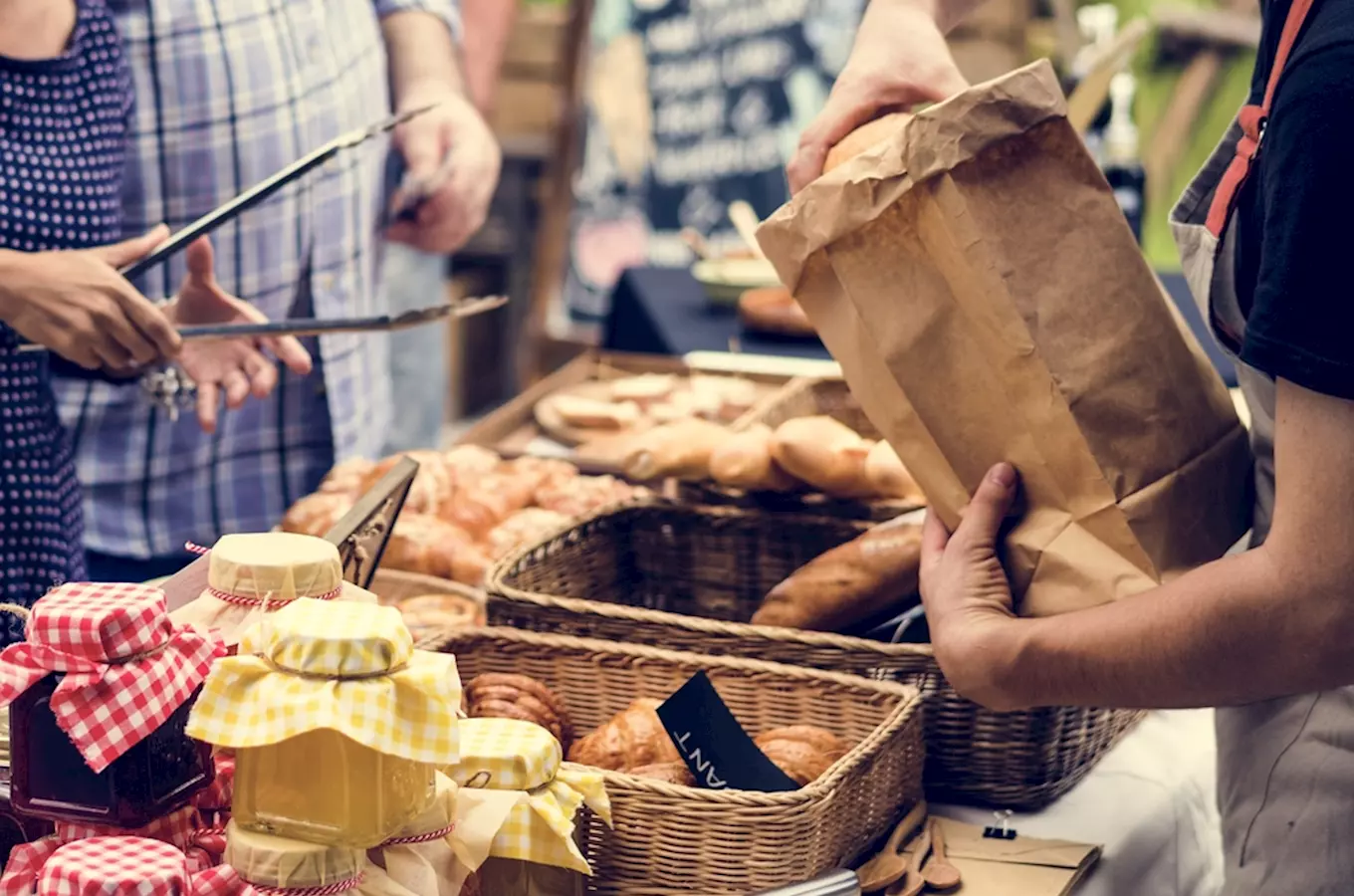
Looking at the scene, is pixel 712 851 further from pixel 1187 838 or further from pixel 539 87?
pixel 539 87

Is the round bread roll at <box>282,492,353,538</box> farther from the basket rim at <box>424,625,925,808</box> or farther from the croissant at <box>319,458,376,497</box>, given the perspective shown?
the basket rim at <box>424,625,925,808</box>

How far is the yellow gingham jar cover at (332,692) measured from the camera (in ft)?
2.96

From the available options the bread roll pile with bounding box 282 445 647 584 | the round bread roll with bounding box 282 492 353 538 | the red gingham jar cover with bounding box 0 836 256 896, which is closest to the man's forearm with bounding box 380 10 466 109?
the bread roll pile with bounding box 282 445 647 584

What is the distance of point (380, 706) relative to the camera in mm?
914

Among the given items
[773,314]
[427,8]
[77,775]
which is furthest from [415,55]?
[77,775]

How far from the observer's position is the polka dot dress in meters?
1.71

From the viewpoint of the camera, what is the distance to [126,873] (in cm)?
91

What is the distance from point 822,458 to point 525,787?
2.66 feet

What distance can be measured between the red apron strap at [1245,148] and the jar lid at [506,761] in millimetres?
682

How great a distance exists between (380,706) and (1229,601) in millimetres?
608

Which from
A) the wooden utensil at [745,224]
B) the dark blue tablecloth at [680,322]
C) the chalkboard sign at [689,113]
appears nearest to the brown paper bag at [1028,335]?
the dark blue tablecloth at [680,322]

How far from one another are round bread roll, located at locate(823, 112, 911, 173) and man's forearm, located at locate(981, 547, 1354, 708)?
433mm

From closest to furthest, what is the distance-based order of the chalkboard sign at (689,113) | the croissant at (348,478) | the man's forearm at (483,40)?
the croissant at (348,478) < the man's forearm at (483,40) < the chalkboard sign at (689,113)

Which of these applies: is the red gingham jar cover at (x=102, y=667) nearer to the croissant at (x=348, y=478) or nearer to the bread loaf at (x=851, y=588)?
the bread loaf at (x=851, y=588)
